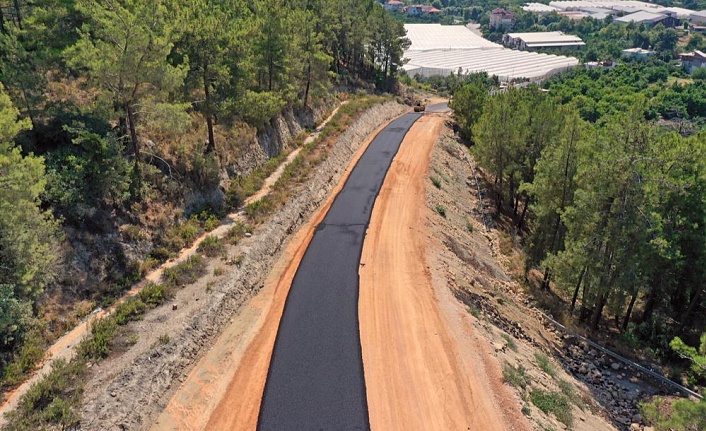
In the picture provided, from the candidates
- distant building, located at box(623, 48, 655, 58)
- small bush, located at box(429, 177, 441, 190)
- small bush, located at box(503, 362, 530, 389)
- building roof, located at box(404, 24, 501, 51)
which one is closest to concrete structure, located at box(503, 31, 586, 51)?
building roof, located at box(404, 24, 501, 51)

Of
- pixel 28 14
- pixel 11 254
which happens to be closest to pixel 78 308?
pixel 11 254

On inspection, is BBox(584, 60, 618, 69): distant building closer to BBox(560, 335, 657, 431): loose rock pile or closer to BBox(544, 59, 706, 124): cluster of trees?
BBox(544, 59, 706, 124): cluster of trees

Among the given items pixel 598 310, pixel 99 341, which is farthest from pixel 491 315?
pixel 99 341

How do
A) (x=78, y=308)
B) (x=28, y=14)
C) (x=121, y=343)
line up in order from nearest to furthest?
(x=121, y=343)
(x=78, y=308)
(x=28, y=14)

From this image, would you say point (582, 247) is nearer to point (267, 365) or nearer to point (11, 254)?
point (267, 365)

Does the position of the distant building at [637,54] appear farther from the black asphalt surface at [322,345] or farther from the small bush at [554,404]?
the small bush at [554,404]

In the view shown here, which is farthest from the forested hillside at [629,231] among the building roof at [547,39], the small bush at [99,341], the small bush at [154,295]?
the building roof at [547,39]
